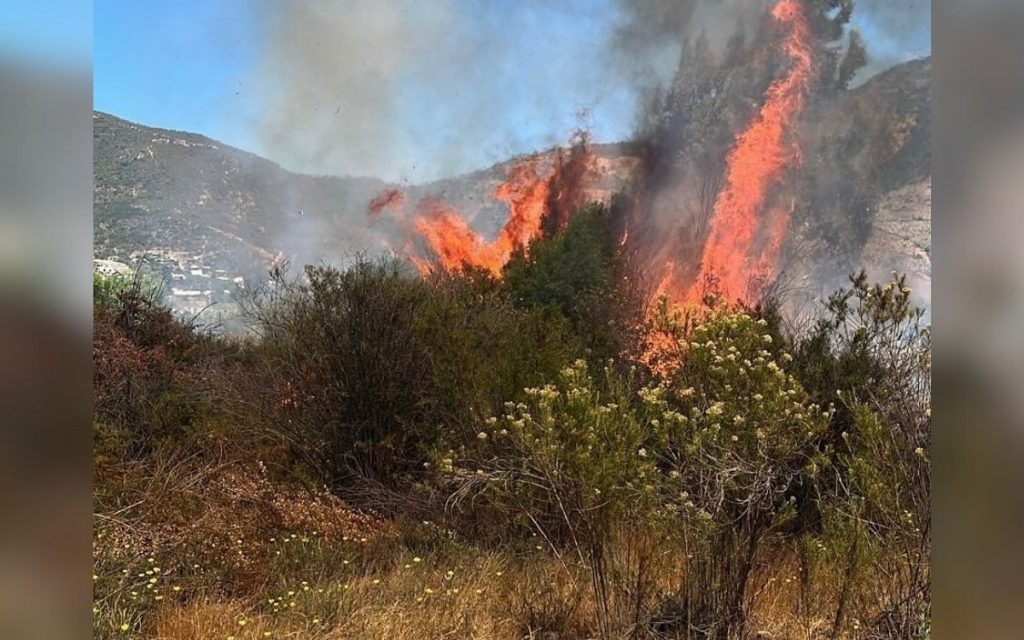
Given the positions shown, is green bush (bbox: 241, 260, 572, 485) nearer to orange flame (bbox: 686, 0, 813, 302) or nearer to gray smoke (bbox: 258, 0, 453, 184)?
gray smoke (bbox: 258, 0, 453, 184)

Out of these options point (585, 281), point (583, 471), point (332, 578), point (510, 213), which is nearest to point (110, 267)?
point (332, 578)

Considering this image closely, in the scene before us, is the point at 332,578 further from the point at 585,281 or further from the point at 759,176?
the point at 759,176

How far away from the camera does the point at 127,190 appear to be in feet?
16.6

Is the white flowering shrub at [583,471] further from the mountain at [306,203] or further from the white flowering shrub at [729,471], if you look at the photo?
the mountain at [306,203]

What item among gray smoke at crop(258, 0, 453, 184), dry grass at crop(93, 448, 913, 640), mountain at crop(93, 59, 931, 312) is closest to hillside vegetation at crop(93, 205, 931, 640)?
dry grass at crop(93, 448, 913, 640)

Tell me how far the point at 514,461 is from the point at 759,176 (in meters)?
2.51

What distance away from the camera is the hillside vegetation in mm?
3674

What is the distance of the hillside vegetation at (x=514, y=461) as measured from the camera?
3674 mm

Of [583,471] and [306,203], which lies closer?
[583,471]

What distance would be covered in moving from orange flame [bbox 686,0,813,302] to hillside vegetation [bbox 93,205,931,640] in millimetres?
322

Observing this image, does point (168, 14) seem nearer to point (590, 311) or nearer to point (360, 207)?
point (360, 207)

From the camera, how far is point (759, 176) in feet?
15.8
